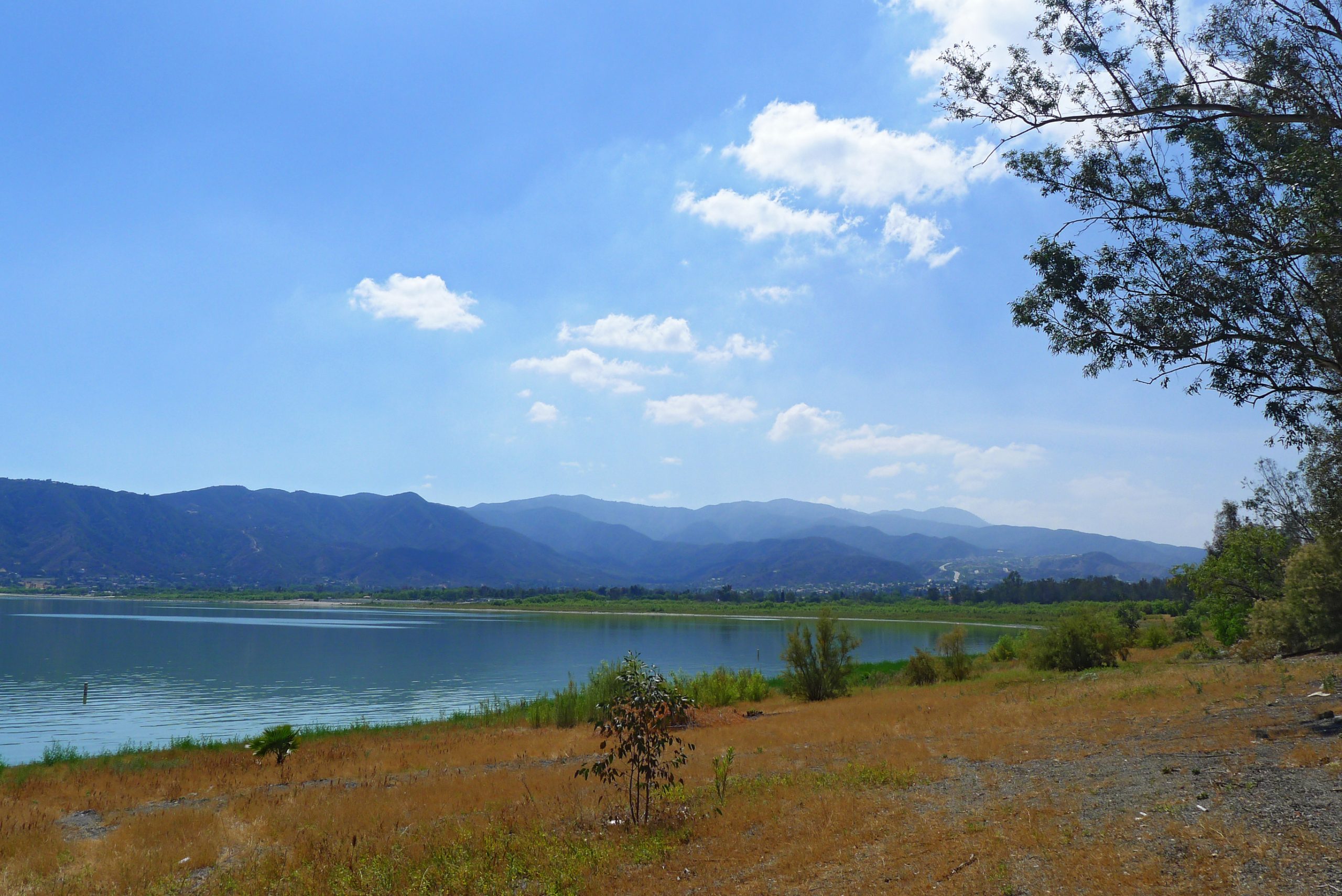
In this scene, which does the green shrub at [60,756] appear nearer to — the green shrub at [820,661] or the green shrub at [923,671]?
the green shrub at [820,661]

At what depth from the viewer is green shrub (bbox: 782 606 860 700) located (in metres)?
34.8

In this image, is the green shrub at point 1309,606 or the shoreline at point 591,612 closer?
the green shrub at point 1309,606

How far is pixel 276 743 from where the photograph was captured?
2041cm

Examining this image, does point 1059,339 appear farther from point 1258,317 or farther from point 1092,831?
point 1092,831

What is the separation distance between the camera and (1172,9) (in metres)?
13.0

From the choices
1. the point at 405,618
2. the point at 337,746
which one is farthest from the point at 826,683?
the point at 405,618

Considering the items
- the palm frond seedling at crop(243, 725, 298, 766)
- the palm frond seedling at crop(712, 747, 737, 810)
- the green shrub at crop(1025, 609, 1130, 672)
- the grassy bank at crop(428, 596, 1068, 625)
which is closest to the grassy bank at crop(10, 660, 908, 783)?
the palm frond seedling at crop(243, 725, 298, 766)

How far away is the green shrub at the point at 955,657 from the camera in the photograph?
39125mm

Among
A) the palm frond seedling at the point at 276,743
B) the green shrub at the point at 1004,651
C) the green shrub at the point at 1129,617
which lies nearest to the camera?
the palm frond seedling at the point at 276,743

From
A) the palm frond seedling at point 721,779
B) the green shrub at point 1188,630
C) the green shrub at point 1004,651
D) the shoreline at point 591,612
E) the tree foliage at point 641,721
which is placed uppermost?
the tree foliage at point 641,721

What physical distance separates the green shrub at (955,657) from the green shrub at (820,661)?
6.45 meters

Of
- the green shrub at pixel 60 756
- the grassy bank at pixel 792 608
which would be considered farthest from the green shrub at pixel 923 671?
the grassy bank at pixel 792 608

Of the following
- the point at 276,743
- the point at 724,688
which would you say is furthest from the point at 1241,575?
the point at 276,743

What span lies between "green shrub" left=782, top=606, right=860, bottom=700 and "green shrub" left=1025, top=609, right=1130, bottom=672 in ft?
31.0
